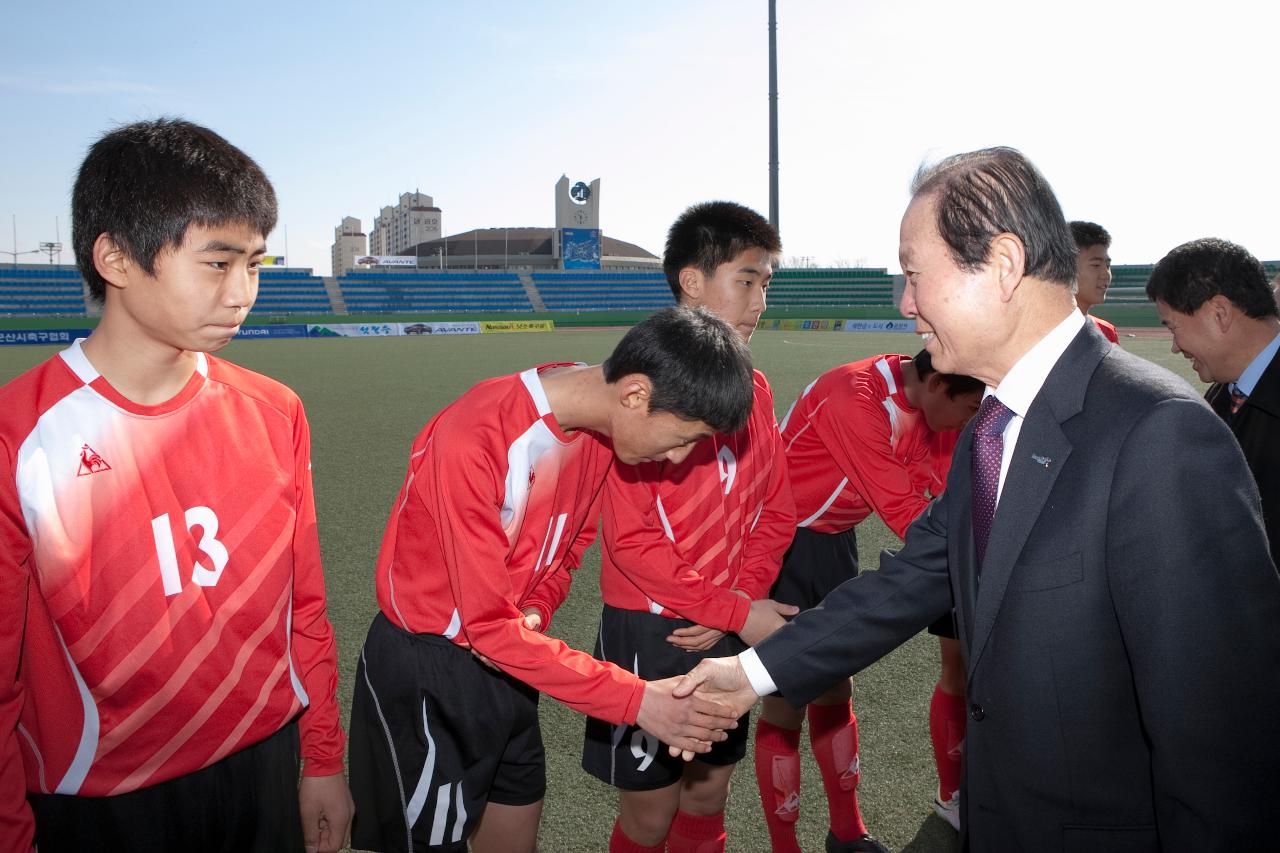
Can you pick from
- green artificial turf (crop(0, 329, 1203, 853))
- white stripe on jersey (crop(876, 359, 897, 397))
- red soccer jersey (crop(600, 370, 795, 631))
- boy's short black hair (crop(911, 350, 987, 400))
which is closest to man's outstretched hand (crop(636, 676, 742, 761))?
red soccer jersey (crop(600, 370, 795, 631))

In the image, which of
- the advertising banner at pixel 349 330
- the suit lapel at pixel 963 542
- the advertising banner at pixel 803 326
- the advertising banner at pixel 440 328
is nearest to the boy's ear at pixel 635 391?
the suit lapel at pixel 963 542

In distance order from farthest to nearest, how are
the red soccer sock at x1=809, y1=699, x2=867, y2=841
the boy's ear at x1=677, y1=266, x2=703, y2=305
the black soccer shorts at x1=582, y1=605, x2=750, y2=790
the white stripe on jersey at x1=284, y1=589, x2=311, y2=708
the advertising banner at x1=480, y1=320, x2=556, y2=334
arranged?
the advertising banner at x1=480, y1=320, x2=556, y2=334 < the boy's ear at x1=677, y1=266, x2=703, y2=305 < the red soccer sock at x1=809, y1=699, x2=867, y2=841 < the black soccer shorts at x1=582, y1=605, x2=750, y2=790 < the white stripe on jersey at x1=284, y1=589, x2=311, y2=708

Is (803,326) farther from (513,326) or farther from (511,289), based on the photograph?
(511,289)

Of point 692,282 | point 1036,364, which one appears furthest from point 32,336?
point 1036,364

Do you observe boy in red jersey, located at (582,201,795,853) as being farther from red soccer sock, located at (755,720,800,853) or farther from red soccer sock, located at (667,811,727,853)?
red soccer sock, located at (755,720,800,853)

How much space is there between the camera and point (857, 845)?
2994 mm

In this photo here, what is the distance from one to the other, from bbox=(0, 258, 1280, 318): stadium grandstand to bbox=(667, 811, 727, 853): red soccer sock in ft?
139

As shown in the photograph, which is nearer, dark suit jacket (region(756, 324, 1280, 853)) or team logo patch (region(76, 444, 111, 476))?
dark suit jacket (region(756, 324, 1280, 853))

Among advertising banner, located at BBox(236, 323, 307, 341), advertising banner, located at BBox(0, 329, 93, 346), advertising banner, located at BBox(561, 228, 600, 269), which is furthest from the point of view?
advertising banner, located at BBox(561, 228, 600, 269)

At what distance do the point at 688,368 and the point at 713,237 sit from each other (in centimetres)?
127

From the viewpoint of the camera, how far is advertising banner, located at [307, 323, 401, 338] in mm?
35438

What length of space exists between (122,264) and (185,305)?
0.16 meters

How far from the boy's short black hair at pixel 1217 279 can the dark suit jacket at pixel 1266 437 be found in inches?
9.9

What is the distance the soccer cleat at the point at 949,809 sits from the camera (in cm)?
314
